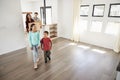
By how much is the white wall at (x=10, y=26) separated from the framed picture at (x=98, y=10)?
330 cm

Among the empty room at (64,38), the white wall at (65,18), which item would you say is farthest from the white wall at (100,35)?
the white wall at (65,18)

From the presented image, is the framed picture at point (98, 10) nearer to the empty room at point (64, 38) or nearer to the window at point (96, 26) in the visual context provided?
the empty room at point (64, 38)

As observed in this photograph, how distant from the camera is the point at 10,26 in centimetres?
382

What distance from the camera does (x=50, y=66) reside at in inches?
117

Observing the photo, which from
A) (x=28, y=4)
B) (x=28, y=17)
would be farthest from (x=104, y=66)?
(x=28, y=4)

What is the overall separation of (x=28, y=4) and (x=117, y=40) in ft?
25.3

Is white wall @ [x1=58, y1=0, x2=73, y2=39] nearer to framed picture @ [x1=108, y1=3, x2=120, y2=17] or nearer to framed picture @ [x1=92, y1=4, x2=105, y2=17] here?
framed picture @ [x1=92, y1=4, x2=105, y2=17]

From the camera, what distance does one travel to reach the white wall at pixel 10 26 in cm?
359

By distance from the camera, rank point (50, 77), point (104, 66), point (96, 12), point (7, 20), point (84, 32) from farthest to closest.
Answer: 1. point (84, 32)
2. point (96, 12)
3. point (7, 20)
4. point (104, 66)
5. point (50, 77)

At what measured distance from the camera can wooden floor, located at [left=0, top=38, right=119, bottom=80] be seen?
2.52 m

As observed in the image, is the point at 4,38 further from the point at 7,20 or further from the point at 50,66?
the point at 50,66

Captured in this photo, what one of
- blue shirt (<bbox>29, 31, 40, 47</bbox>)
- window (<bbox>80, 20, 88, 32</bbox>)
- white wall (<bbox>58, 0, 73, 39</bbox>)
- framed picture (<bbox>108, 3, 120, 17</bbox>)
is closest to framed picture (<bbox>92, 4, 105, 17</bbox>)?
framed picture (<bbox>108, 3, 120, 17</bbox>)

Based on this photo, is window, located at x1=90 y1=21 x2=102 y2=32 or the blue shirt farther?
window, located at x1=90 y1=21 x2=102 y2=32

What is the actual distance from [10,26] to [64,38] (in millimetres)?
3086
